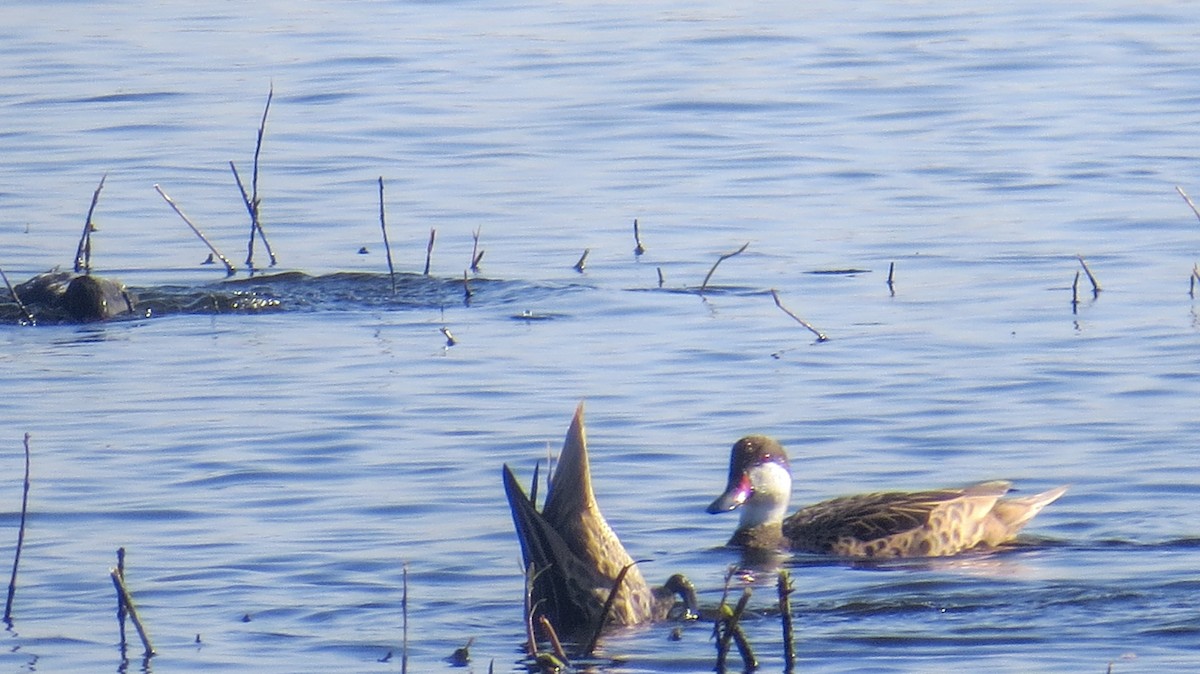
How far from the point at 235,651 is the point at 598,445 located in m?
3.24

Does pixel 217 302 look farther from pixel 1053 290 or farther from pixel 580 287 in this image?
pixel 1053 290

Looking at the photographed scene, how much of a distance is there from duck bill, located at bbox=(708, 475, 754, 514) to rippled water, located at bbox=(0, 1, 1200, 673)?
15cm

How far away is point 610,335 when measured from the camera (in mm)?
12883

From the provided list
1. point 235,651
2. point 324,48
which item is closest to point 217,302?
point 235,651

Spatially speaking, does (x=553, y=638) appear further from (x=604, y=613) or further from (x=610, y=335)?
(x=610, y=335)

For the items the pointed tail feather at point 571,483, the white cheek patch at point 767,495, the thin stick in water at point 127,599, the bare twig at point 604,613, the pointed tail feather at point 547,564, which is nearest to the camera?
the thin stick in water at point 127,599

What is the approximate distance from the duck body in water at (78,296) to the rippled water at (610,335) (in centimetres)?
18

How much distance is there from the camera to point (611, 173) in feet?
58.1

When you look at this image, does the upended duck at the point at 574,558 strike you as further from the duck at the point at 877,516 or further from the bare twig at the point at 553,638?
the duck at the point at 877,516

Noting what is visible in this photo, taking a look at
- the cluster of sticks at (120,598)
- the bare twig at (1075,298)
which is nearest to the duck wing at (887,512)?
the cluster of sticks at (120,598)

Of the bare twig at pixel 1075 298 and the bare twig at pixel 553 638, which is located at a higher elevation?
the bare twig at pixel 553 638

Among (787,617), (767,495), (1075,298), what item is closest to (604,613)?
(787,617)

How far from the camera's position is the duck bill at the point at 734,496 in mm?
9602

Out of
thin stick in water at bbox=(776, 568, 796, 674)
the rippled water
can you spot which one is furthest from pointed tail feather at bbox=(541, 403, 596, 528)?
thin stick in water at bbox=(776, 568, 796, 674)
